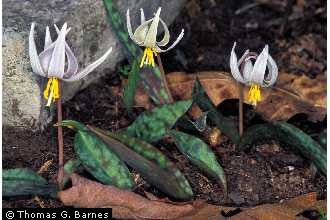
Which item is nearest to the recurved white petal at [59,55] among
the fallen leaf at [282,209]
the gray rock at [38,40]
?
the gray rock at [38,40]

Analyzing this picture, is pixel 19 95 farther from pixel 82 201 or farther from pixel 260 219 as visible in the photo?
pixel 260 219

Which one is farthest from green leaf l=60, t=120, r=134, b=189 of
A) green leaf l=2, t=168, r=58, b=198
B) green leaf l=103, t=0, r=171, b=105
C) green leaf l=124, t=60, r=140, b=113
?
green leaf l=103, t=0, r=171, b=105

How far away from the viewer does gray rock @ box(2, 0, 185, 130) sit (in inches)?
81.6

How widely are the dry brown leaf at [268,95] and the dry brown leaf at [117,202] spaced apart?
46cm

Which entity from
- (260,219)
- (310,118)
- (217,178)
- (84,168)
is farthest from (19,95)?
(310,118)

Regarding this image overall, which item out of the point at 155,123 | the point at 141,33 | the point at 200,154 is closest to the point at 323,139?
the point at 200,154

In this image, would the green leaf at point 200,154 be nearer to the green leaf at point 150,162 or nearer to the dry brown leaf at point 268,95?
the green leaf at point 150,162

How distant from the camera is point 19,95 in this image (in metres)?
2.14

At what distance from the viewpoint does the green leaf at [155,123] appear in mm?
2068

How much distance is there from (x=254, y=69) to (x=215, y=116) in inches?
9.4

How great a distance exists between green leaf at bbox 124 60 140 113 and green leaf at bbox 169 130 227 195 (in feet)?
0.71

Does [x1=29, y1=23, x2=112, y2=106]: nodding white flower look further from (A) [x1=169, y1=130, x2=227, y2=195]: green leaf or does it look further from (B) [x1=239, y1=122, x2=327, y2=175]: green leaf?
(B) [x1=239, y1=122, x2=327, y2=175]: green leaf

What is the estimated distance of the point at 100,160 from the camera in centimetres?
193

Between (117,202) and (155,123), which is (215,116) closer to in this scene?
(155,123)
